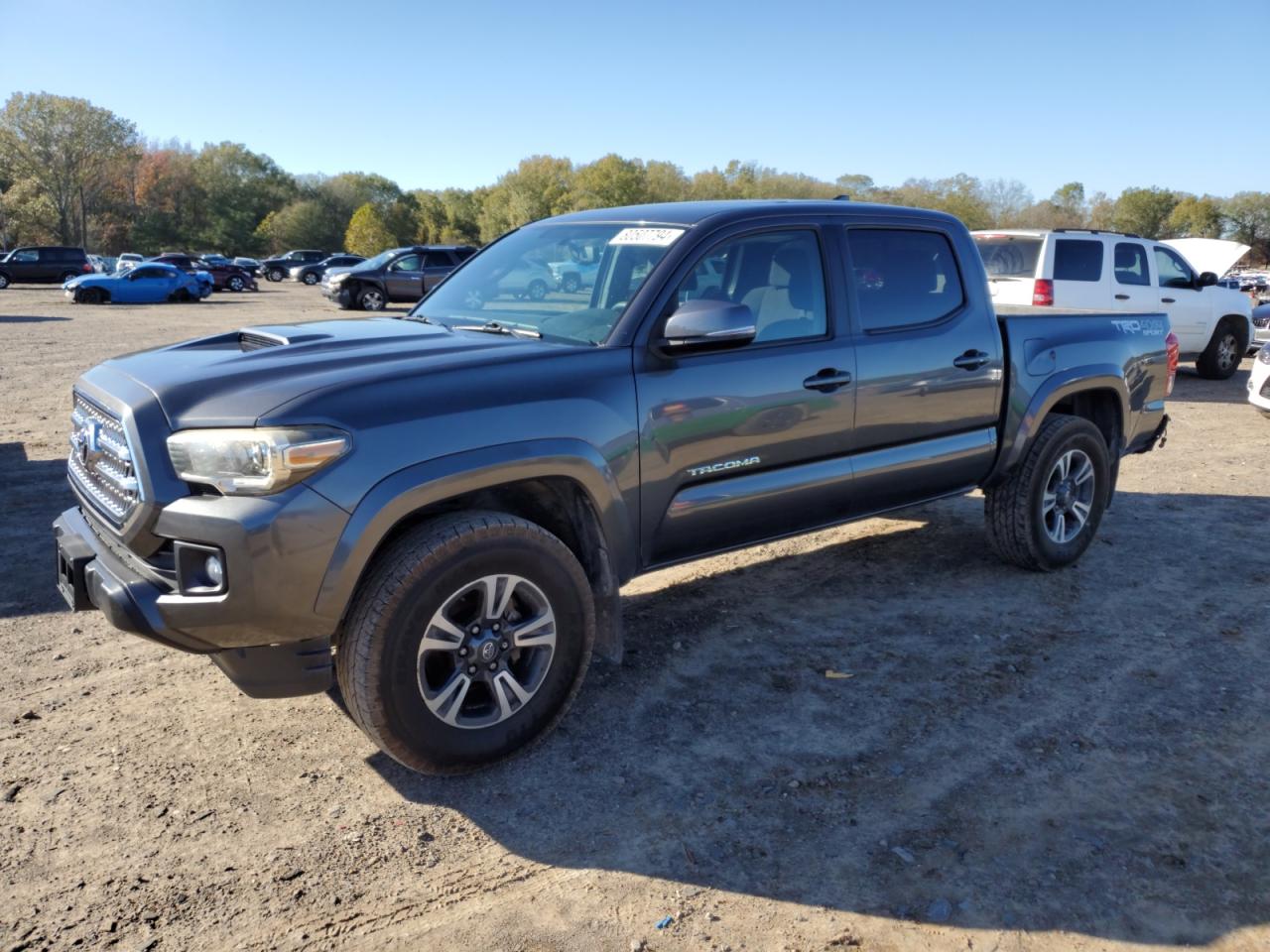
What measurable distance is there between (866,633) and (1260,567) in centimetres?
282

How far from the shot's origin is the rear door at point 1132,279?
12.3m

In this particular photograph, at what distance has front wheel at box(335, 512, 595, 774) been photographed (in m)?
3.11

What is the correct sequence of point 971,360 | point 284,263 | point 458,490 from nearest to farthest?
1. point 458,490
2. point 971,360
3. point 284,263

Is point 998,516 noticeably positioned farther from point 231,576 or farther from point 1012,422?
point 231,576

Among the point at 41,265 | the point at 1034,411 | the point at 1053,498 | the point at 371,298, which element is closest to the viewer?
the point at 1034,411

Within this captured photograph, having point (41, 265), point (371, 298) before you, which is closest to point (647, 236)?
point (371, 298)

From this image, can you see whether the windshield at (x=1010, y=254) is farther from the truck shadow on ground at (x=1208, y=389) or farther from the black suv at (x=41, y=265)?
the black suv at (x=41, y=265)

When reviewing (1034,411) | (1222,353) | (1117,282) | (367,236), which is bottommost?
(1222,353)

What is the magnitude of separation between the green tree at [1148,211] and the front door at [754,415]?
94.6m

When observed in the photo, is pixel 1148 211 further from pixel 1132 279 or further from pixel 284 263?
pixel 1132 279

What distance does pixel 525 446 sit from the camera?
3.32 meters

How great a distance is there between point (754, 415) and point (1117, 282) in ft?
33.8

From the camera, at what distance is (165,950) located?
8.40 ft

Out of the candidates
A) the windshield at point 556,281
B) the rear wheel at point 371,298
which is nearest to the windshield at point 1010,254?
the windshield at point 556,281
